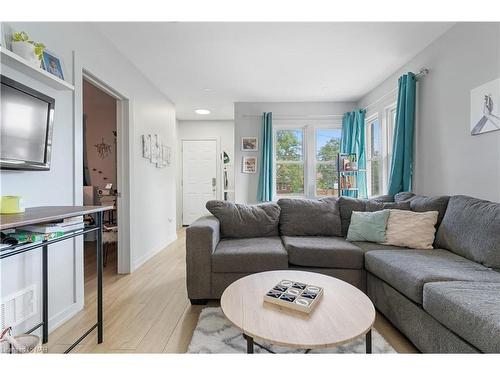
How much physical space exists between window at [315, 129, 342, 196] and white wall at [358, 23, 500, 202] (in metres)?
1.72

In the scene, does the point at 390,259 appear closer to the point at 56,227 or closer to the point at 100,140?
the point at 56,227

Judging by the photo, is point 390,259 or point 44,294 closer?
point 44,294

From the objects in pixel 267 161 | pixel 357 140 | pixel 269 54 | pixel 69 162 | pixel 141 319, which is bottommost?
pixel 141 319

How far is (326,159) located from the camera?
4566 mm

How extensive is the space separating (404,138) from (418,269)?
1737mm

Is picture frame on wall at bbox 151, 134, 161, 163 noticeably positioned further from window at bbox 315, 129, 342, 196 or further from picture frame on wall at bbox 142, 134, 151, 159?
window at bbox 315, 129, 342, 196

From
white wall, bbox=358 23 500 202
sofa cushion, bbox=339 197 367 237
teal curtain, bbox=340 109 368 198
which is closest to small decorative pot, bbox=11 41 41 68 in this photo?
sofa cushion, bbox=339 197 367 237

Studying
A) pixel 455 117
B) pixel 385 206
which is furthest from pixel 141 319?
pixel 455 117

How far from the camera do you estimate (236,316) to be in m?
1.17

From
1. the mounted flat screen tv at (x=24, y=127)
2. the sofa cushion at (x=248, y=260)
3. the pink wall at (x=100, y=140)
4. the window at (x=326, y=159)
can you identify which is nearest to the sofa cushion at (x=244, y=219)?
the sofa cushion at (x=248, y=260)

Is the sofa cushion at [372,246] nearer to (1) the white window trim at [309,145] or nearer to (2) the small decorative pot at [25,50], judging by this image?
(1) the white window trim at [309,145]

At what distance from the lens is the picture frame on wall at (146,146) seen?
129 inches

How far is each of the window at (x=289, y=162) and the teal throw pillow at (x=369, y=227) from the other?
2.04 meters

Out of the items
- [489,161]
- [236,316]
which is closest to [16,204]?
[236,316]
